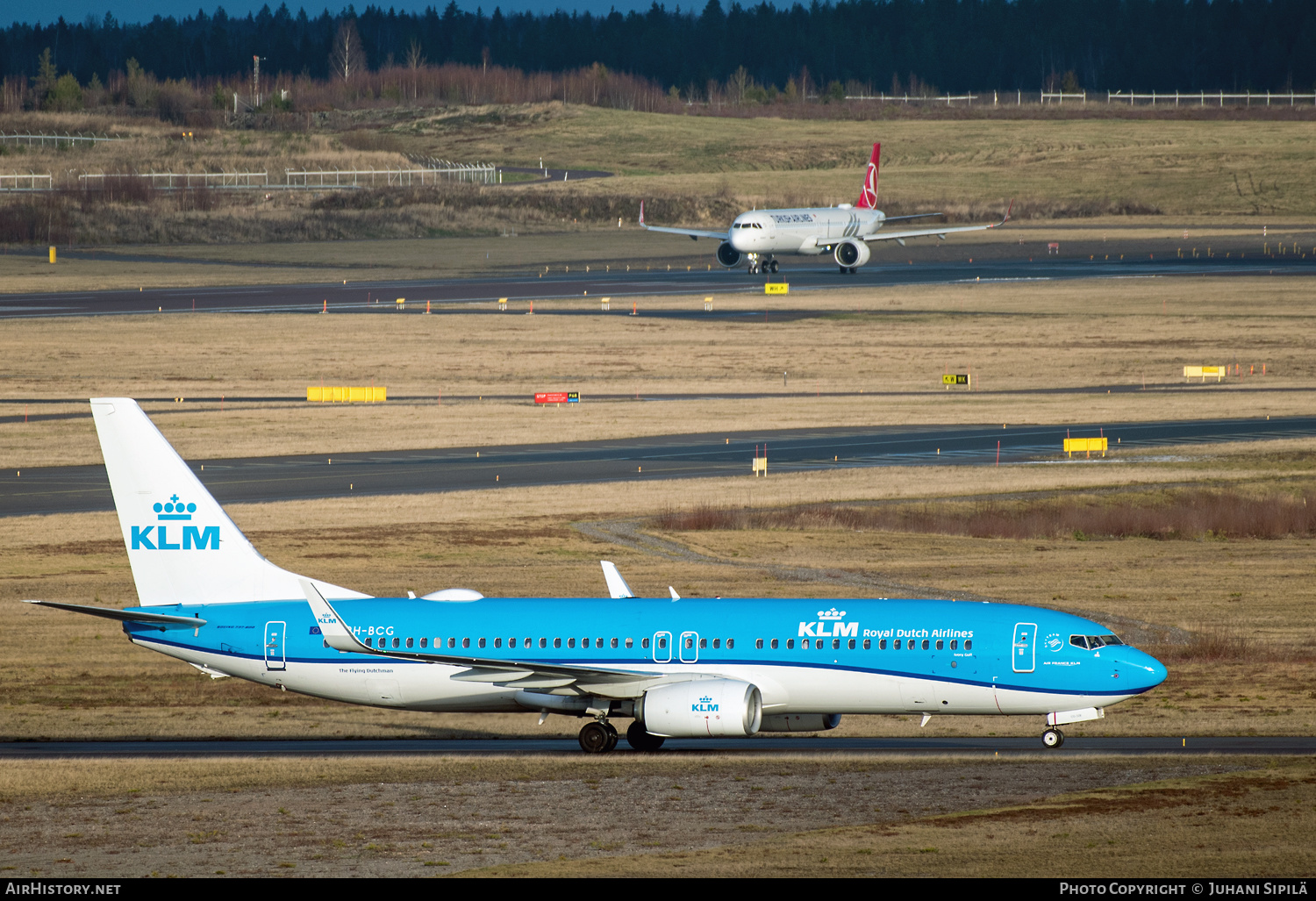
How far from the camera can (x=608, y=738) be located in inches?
1655

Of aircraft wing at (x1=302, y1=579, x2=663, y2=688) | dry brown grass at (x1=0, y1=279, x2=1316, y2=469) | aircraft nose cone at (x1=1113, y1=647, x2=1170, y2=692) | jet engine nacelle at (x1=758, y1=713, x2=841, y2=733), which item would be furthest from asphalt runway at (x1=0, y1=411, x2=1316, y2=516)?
aircraft nose cone at (x1=1113, y1=647, x2=1170, y2=692)

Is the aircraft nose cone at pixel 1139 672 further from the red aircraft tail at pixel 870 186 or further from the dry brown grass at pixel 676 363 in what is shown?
the red aircraft tail at pixel 870 186

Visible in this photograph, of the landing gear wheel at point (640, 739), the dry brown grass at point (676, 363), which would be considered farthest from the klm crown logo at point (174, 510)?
the dry brown grass at point (676, 363)

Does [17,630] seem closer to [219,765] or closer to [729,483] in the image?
[219,765]

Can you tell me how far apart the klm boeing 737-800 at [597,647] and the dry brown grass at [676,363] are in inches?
1983

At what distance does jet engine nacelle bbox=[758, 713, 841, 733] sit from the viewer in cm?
4206

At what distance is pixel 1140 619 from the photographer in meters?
60.8

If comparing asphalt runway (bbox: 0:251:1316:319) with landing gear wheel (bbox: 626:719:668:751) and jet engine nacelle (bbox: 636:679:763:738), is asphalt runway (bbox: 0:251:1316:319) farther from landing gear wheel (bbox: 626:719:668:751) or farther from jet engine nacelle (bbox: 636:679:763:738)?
jet engine nacelle (bbox: 636:679:763:738)

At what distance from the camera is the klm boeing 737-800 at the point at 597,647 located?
131 feet

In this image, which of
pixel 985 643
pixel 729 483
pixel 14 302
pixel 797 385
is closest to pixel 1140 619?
pixel 985 643

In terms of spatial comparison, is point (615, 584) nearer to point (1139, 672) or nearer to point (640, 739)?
point (640, 739)

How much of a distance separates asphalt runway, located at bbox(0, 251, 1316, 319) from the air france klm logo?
103257 millimetres

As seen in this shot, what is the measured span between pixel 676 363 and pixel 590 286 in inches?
1650

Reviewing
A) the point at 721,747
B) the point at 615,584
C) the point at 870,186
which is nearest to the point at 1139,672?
the point at 721,747
